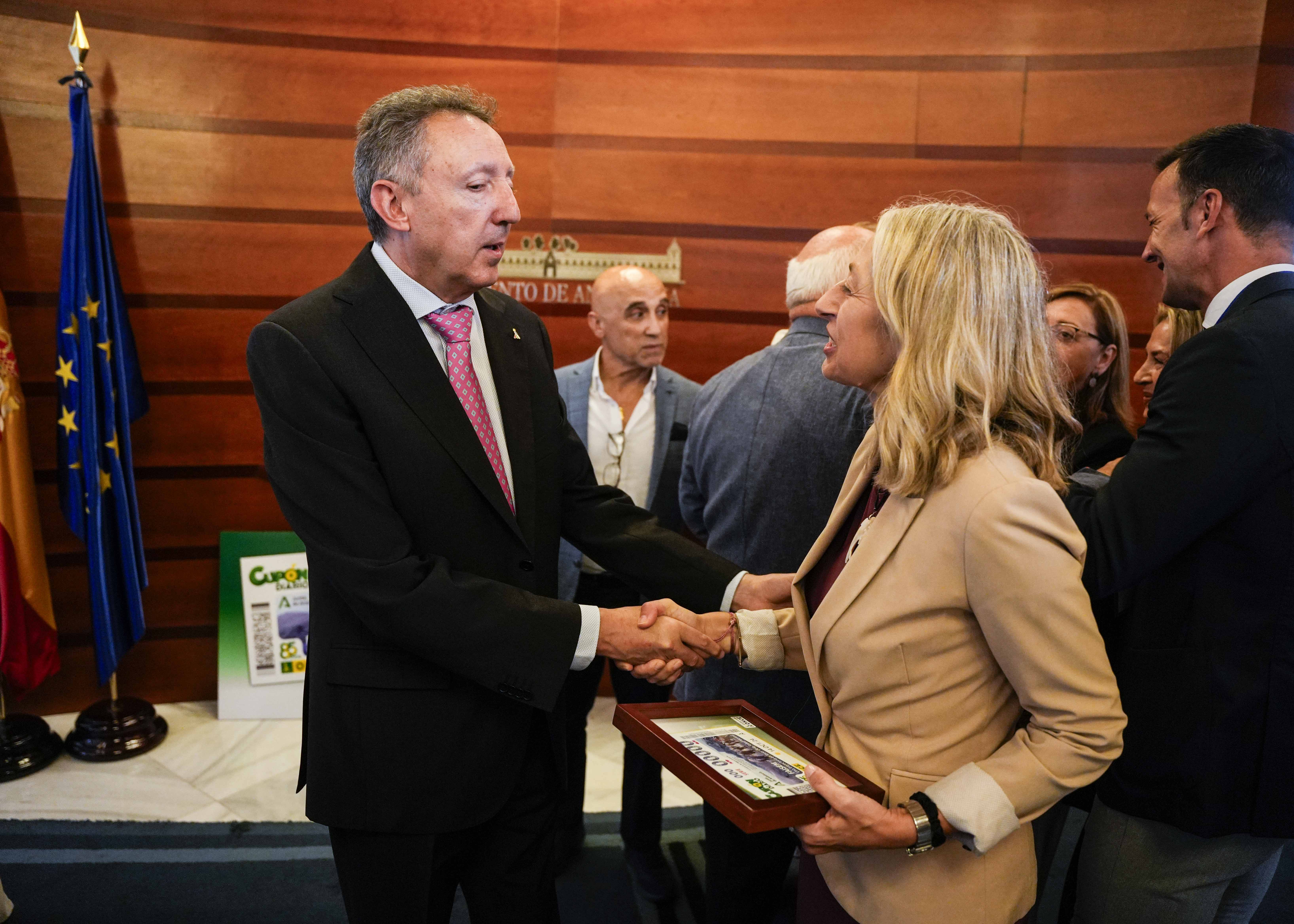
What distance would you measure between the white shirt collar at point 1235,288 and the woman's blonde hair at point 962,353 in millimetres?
560

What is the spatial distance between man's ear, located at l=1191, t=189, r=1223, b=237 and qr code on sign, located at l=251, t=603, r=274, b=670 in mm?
3769

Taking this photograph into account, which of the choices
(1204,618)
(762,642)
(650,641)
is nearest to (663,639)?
(650,641)

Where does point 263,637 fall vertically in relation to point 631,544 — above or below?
below

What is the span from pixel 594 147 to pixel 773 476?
8.45 ft

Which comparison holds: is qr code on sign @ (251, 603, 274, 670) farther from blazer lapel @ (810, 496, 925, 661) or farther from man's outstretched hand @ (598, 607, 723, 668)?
blazer lapel @ (810, 496, 925, 661)

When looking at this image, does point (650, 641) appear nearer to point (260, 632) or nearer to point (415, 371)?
point (415, 371)

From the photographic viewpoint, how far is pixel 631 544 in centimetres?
195

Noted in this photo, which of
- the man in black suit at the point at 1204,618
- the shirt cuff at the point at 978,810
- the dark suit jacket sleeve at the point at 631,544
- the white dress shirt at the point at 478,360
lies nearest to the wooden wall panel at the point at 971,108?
the man in black suit at the point at 1204,618

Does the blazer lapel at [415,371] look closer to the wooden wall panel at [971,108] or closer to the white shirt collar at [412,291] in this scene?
the white shirt collar at [412,291]

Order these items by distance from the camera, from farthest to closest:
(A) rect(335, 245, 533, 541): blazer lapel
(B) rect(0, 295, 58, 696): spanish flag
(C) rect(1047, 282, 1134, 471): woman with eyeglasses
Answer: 1. (B) rect(0, 295, 58, 696): spanish flag
2. (C) rect(1047, 282, 1134, 471): woman with eyeglasses
3. (A) rect(335, 245, 533, 541): blazer lapel

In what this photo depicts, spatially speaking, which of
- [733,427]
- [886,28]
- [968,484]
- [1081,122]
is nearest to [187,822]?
[733,427]

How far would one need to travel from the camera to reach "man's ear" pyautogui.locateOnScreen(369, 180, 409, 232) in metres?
1.63

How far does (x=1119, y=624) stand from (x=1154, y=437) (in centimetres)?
39

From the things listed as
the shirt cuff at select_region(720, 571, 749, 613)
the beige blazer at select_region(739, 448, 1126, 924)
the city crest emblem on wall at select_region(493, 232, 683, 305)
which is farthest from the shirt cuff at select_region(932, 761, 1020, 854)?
the city crest emblem on wall at select_region(493, 232, 683, 305)
